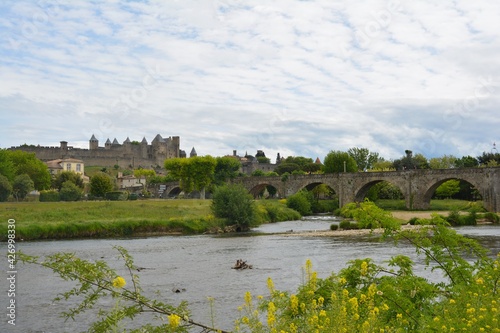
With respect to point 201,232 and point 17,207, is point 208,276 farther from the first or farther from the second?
point 17,207

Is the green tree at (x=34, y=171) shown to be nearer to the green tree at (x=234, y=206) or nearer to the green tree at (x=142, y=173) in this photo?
the green tree at (x=142, y=173)

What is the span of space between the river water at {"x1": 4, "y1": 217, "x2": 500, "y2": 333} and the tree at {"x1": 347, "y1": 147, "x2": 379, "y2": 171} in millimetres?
79365

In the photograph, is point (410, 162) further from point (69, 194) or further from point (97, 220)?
point (97, 220)

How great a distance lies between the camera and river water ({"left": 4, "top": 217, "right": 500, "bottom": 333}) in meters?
15.7

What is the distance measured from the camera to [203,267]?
24141 millimetres

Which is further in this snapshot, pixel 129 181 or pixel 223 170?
pixel 129 181

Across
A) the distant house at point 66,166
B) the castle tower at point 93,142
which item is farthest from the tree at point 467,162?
the castle tower at point 93,142

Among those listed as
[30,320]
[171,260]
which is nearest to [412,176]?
[171,260]

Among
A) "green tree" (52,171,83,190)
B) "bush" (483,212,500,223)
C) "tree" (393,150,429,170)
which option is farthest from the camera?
"tree" (393,150,429,170)

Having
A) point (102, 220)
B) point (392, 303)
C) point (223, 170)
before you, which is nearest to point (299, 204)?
point (223, 170)

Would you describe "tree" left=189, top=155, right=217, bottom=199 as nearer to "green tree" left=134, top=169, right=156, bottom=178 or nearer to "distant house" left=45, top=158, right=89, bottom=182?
"distant house" left=45, top=158, right=89, bottom=182

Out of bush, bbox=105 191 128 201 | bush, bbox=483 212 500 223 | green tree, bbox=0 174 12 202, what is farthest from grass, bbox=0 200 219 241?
bush, bbox=483 212 500 223

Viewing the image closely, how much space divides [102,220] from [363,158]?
8100 centimetres

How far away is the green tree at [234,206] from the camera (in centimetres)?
4506
